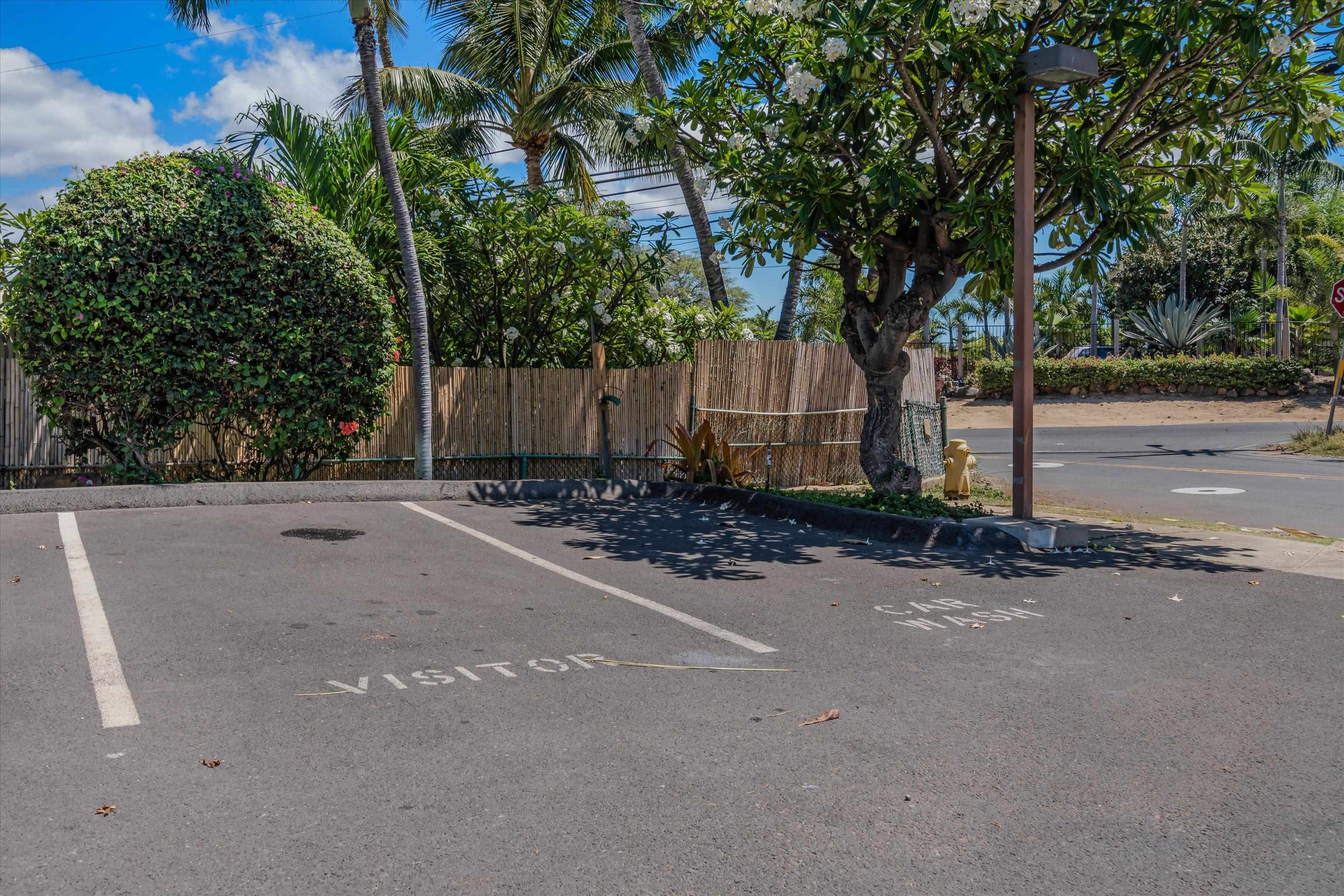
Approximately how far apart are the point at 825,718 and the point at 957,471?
387 inches

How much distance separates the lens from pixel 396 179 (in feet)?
41.1

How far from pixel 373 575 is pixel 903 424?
928 centimetres

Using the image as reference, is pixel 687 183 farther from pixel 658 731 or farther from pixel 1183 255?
pixel 1183 255

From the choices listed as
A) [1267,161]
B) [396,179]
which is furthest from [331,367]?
[1267,161]

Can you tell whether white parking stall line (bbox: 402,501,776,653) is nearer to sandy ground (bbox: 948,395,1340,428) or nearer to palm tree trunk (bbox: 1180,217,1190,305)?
sandy ground (bbox: 948,395,1340,428)

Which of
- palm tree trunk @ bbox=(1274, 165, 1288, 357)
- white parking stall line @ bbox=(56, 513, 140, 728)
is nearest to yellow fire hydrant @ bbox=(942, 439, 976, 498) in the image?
white parking stall line @ bbox=(56, 513, 140, 728)

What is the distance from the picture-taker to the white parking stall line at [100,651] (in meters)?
4.64

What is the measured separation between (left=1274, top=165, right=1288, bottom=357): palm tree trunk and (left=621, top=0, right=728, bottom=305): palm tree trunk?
29.3 m

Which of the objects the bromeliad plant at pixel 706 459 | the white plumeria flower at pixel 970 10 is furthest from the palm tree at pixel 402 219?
the white plumeria flower at pixel 970 10

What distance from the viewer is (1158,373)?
3716cm

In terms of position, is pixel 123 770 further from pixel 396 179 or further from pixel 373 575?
pixel 396 179

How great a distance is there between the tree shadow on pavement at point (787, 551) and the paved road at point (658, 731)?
29 centimetres

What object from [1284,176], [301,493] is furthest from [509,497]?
[1284,176]

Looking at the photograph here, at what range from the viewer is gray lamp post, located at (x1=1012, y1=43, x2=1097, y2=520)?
9.30 meters
